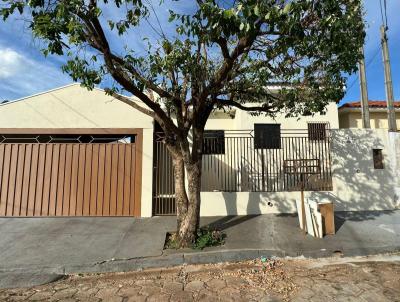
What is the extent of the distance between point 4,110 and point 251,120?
8.18 m

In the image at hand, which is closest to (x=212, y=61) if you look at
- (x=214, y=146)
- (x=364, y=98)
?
(x=214, y=146)

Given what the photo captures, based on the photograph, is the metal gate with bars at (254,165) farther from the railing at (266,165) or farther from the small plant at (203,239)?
the small plant at (203,239)

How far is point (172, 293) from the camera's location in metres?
4.55

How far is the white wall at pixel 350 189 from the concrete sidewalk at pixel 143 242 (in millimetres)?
364

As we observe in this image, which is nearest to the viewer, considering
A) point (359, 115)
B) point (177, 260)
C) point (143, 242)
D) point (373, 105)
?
point (177, 260)

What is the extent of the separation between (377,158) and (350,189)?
1.32 metres

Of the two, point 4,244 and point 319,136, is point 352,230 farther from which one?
point 4,244

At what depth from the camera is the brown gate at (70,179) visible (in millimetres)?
8391

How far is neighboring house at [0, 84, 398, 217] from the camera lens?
8414mm

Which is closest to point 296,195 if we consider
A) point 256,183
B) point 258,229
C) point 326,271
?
point 256,183

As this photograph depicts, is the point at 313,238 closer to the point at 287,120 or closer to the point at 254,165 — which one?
the point at 254,165

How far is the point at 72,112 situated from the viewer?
873 cm

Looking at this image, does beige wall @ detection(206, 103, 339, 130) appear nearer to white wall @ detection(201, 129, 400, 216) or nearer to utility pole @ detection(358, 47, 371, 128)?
utility pole @ detection(358, 47, 371, 128)

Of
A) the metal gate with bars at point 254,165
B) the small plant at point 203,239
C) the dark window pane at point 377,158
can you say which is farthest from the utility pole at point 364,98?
the small plant at point 203,239
